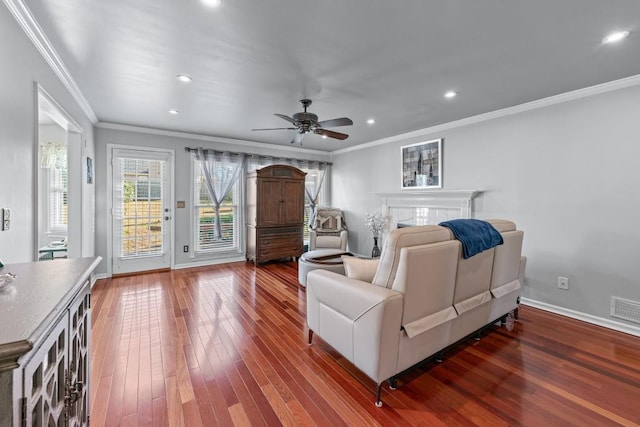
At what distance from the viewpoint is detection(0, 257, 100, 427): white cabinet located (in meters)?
0.61

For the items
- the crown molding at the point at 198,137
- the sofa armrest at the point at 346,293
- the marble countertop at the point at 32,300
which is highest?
the crown molding at the point at 198,137

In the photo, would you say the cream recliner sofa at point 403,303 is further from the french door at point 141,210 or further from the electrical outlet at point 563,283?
the french door at point 141,210

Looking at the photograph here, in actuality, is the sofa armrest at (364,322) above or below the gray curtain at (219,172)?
below

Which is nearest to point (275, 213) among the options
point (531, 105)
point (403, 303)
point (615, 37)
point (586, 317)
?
point (403, 303)

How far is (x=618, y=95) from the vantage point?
9.08 feet

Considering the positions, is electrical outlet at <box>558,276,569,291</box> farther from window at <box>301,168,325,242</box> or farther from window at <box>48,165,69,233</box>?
window at <box>48,165,69,233</box>

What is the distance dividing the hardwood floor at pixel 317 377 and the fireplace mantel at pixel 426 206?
162 cm

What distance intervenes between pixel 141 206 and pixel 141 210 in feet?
0.22

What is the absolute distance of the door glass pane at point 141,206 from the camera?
4.52m

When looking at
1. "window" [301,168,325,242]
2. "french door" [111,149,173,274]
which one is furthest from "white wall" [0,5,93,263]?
"window" [301,168,325,242]

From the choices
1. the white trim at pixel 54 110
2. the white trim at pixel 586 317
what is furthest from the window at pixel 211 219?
the white trim at pixel 586 317

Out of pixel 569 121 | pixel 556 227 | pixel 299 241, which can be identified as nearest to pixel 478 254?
pixel 556 227

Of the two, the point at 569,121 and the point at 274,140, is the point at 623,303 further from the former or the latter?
the point at 274,140

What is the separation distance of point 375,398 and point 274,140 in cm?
470
